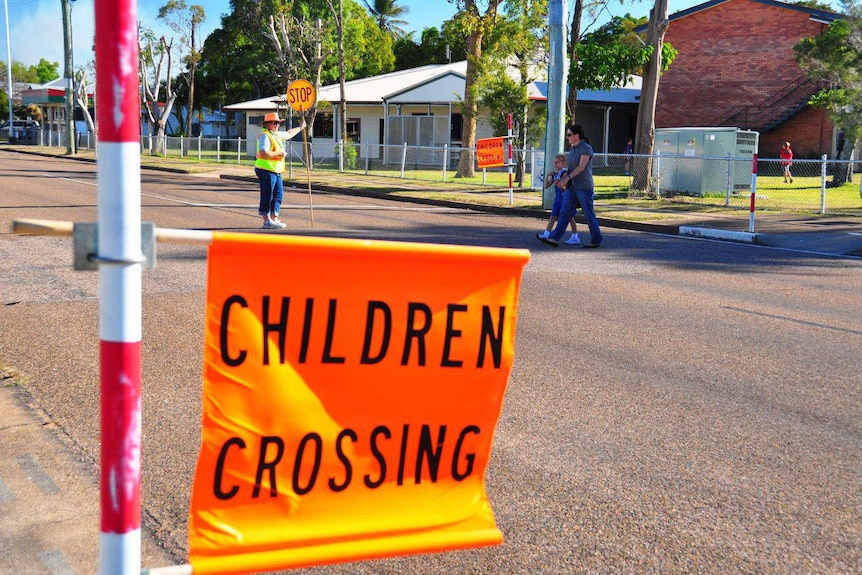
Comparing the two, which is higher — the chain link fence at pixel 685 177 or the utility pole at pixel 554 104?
the utility pole at pixel 554 104

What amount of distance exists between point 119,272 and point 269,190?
12.9m

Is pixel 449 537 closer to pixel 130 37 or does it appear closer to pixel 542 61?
pixel 130 37

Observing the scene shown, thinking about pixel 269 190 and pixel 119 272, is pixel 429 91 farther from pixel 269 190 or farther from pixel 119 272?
pixel 119 272

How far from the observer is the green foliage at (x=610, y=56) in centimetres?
2683

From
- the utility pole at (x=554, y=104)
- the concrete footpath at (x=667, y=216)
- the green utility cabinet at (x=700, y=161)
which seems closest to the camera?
the concrete footpath at (x=667, y=216)

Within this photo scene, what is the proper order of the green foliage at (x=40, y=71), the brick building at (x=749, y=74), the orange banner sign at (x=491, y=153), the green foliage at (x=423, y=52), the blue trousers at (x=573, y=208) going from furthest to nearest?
1. the green foliage at (x=40, y=71)
2. the green foliage at (x=423, y=52)
3. the brick building at (x=749, y=74)
4. the orange banner sign at (x=491, y=153)
5. the blue trousers at (x=573, y=208)

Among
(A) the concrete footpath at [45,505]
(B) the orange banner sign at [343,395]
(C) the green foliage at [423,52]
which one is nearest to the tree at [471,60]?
(A) the concrete footpath at [45,505]

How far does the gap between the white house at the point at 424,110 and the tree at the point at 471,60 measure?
22.6 ft

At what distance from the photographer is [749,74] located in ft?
134

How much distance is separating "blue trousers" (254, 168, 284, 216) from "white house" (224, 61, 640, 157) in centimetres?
2554

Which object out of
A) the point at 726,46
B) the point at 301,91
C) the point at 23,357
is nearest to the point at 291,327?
the point at 23,357

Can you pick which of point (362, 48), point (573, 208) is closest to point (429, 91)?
point (362, 48)

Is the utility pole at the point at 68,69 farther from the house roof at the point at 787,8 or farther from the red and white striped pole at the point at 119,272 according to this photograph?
the red and white striped pole at the point at 119,272

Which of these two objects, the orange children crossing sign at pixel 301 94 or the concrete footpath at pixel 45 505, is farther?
the orange children crossing sign at pixel 301 94
